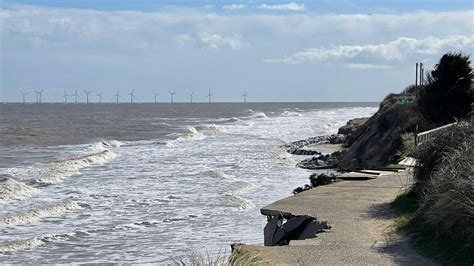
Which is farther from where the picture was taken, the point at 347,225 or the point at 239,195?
the point at 239,195

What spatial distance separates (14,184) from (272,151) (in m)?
20.4

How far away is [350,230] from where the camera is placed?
12711mm

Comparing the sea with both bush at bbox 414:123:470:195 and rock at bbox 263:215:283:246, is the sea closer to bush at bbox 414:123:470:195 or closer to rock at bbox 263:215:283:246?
rock at bbox 263:215:283:246

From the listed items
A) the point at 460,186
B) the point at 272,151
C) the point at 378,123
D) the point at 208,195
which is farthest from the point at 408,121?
the point at 460,186

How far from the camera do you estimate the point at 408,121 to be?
30266mm

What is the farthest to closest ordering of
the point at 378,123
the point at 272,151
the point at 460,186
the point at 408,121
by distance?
1. the point at 272,151
2. the point at 378,123
3. the point at 408,121
4. the point at 460,186

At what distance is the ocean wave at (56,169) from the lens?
1134 inches

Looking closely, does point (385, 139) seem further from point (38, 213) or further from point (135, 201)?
point (38, 213)

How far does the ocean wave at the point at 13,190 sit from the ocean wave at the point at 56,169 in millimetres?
1781

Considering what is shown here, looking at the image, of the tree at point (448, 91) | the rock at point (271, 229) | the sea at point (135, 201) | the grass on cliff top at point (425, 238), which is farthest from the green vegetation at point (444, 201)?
the tree at point (448, 91)

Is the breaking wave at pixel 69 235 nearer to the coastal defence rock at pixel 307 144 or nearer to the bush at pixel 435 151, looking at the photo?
the bush at pixel 435 151

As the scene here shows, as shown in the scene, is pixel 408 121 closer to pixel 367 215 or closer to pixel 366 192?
pixel 366 192

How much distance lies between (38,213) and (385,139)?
54.3 ft

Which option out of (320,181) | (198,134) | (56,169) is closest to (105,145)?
(198,134)
